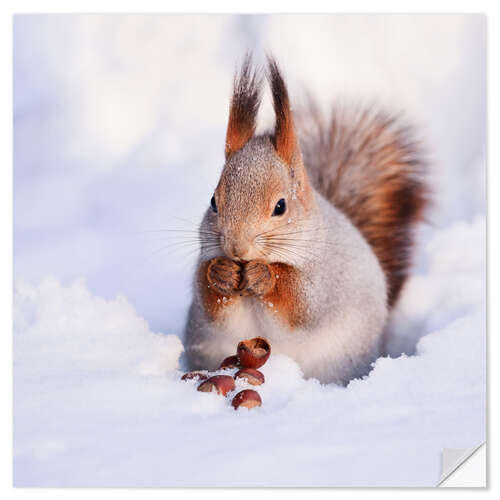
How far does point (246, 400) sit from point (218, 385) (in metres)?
0.10

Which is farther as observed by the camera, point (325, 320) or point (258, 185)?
point (325, 320)

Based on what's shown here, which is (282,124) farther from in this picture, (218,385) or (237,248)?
(218,385)

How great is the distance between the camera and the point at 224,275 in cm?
201

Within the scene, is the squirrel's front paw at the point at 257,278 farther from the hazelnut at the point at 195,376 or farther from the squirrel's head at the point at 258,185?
the hazelnut at the point at 195,376

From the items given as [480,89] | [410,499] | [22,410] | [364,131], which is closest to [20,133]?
[22,410]

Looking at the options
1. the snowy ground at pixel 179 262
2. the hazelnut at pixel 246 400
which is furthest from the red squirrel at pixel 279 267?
the hazelnut at pixel 246 400

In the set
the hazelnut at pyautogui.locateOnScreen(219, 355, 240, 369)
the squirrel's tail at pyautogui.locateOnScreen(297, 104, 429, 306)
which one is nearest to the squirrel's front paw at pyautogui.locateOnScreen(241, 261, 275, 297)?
the hazelnut at pyautogui.locateOnScreen(219, 355, 240, 369)

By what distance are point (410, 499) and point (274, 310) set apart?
0.71m

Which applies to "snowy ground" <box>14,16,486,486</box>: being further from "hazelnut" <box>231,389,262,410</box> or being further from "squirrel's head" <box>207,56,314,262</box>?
"squirrel's head" <box>207,56,314,262</box>

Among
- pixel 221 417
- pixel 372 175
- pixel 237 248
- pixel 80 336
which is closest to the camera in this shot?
pixel 237 248

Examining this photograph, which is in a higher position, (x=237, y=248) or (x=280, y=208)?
(x=280, y=208)

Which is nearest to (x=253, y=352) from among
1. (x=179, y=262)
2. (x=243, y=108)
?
(x=179, y=262)

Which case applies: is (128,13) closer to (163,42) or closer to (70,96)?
(163,42)
